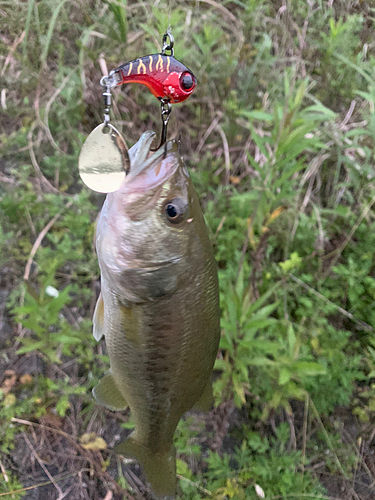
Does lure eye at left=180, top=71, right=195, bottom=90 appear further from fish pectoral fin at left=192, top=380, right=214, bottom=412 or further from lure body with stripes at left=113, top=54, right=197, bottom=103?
fish pectoral fin at left=192, top=380, right=214, bottom=412

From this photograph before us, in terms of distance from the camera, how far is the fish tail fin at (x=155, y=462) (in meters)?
1.46

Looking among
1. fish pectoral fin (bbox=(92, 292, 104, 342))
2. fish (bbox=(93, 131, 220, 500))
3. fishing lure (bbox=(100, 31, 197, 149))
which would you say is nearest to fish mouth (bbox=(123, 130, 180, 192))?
fish (bbox=(93, 131, 220, 500))

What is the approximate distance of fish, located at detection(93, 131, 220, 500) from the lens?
1003 millimetres

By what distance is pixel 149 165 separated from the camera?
0.98 metres

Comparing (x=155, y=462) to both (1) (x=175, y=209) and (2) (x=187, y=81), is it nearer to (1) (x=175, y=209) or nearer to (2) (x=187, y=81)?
(1) (x=175, y=209)

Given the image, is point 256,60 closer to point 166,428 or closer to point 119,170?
point 119,170

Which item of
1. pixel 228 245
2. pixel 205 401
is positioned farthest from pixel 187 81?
pixel 228 245

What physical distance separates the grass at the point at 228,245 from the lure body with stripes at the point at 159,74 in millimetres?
915

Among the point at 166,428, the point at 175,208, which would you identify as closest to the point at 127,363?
the point at 166,428

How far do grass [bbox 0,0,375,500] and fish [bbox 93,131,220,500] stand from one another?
57cm

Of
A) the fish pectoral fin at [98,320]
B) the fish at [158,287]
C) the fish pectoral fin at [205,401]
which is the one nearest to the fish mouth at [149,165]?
the fish at [158,287]

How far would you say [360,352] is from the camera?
238cm

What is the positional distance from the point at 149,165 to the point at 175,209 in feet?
0.54

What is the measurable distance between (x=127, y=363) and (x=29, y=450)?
1.49m
